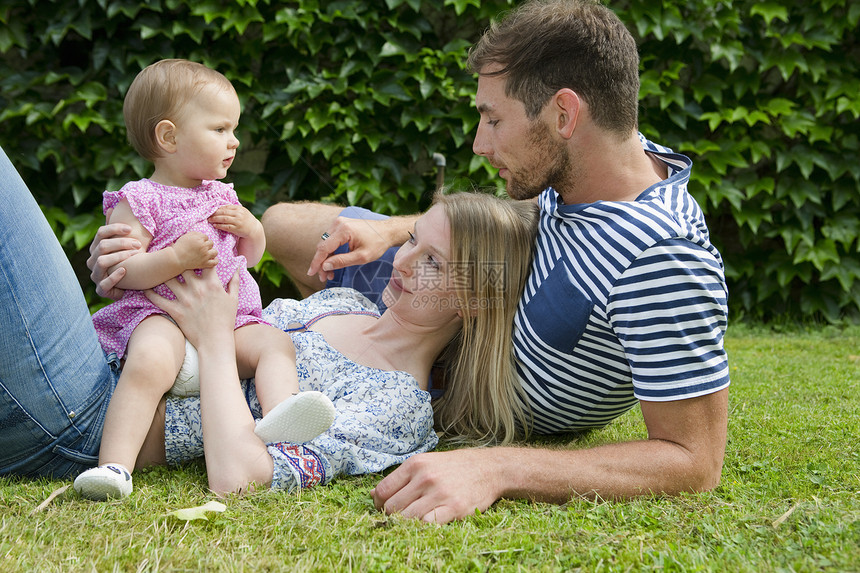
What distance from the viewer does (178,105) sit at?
87.7 inches

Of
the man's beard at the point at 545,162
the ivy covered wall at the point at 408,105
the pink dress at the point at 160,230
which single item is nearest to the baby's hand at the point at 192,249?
the pink dress at the point at 160,230

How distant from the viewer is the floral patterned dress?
192 centimetres

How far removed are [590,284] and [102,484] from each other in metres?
1.31

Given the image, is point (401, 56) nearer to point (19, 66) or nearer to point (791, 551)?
point (19, 66)

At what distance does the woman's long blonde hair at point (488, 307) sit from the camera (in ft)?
7.29

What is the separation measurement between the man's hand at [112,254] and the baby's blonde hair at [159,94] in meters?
0.29

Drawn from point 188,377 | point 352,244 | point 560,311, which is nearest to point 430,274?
point 560,311

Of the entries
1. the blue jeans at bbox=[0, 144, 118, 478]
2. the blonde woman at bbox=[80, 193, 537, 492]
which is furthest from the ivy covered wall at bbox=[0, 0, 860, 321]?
the blue jeans at bbox=[0, 144, 118, 478]

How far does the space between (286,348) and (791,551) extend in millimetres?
1405

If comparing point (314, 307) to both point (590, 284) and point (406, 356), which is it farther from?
point (590, 284)

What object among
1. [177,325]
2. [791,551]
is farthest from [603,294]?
[177,325]

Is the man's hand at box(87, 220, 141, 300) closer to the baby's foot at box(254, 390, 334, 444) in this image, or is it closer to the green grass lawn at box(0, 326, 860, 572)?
the green grass lawn at box(0, 326, 860, 572)

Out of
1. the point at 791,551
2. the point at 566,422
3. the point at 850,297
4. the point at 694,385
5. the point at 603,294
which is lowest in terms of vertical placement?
the point at 850,297

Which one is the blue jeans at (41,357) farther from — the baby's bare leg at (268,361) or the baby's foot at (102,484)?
the baby's bare leg at (268,361)
